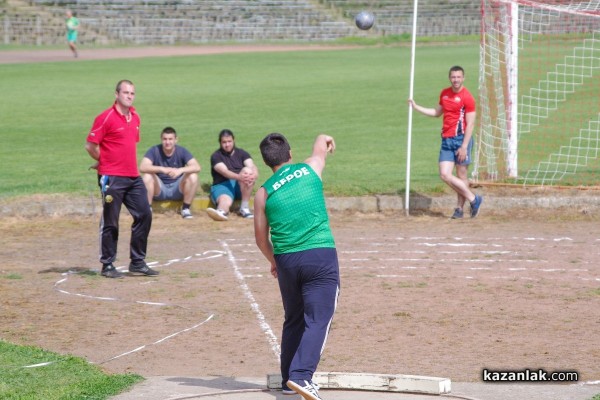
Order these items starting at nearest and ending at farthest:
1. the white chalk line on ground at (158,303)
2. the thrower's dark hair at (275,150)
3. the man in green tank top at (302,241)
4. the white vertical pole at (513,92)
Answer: the man in green tank top at (302,241) → the thrower's dark hair at (275,150) → the white chalk line on ground at (158,303) → the white vertical pole at (513,92)

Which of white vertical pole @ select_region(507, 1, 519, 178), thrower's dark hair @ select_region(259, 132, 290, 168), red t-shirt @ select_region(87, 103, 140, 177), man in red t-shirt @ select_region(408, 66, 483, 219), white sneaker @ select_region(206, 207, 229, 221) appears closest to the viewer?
thrower's dark hair @ select_region(259, 132, 290, 168)

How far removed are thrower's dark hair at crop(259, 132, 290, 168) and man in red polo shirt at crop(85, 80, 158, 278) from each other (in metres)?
4.67

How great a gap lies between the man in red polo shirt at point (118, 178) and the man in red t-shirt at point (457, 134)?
16.2ft

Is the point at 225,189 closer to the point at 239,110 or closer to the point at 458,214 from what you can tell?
the point at 458,214

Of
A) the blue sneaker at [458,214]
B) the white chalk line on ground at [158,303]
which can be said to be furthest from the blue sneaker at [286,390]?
the blue sneaker at [458,214]

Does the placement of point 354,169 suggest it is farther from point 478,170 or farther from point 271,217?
point 271,217

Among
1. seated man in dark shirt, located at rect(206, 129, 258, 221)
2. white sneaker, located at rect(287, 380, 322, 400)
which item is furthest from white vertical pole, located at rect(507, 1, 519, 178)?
white sneaker, located at rect(287, 380, 322, 400)

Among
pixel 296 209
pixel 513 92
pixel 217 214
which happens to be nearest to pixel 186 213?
pixel 217 214

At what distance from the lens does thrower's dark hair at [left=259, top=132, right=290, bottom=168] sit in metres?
7.34

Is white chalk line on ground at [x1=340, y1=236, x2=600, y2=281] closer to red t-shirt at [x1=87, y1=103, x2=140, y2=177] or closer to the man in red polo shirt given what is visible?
the man in red polo shirt

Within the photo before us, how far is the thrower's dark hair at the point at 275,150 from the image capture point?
7.34m

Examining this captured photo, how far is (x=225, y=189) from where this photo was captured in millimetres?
15648

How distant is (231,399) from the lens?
7.30 metres

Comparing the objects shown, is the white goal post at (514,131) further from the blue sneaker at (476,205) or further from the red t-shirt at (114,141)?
the red t-shirt at (114,141)
